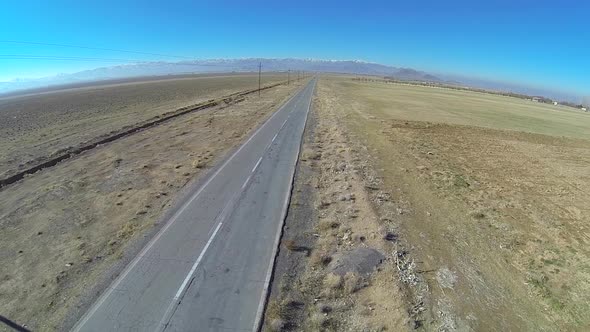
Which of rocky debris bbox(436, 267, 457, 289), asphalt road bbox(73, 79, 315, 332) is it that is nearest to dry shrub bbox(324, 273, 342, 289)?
asphalt road bbox(73, 79, 315, 332)

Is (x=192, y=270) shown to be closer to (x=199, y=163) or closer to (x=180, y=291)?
(x=180, y=291)

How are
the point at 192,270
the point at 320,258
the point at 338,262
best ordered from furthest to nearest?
the point at 320,258, the point at 338,262, the point at 192,270

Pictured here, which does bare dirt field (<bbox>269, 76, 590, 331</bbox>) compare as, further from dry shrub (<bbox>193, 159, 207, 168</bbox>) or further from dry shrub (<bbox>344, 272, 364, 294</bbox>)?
dry shrub (<bbox>193, 159, 207, 168</bbox>)

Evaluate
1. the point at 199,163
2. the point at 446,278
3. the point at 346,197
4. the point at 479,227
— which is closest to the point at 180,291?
the point at 446,278

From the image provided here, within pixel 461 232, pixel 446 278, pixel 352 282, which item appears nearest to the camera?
pixel 352 282

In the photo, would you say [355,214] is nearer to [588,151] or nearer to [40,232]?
[40,232]

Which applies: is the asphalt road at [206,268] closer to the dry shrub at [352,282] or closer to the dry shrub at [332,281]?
the dry shrub at [332,281]

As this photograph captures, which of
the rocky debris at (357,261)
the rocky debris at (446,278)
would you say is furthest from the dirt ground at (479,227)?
the rocky debris at (357,261)
